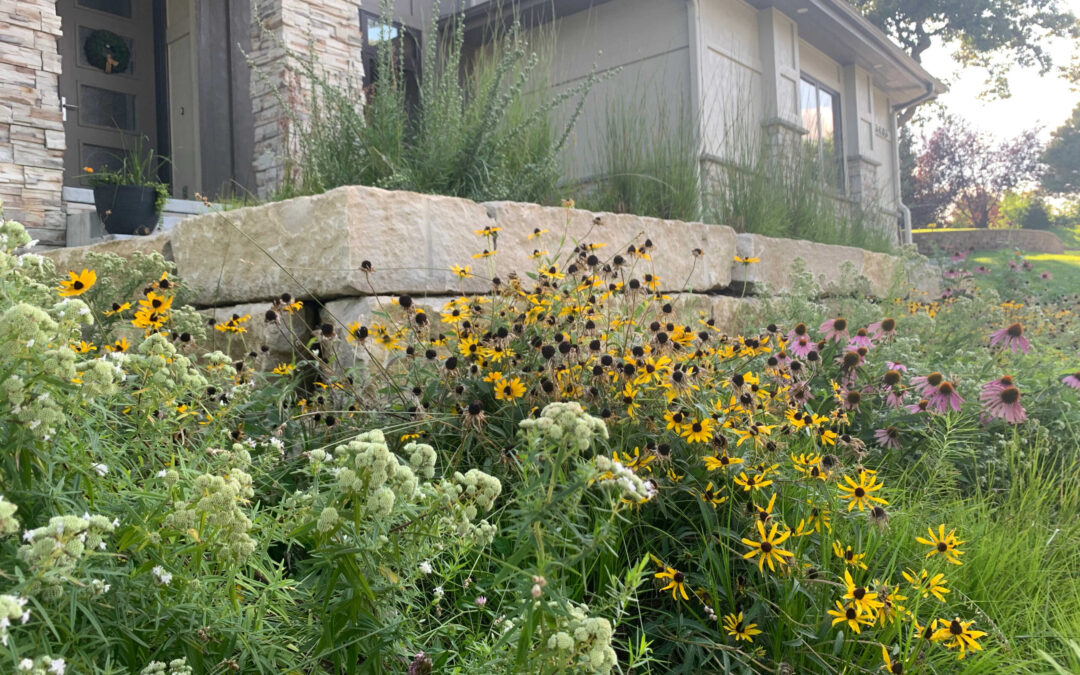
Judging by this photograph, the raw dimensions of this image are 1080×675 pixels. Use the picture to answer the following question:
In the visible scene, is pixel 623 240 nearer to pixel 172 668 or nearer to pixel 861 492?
pixel 861 492

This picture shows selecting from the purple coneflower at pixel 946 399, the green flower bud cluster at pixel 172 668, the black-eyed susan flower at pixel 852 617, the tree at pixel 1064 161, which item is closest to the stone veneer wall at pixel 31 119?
the green flower bud cluster at pixel 172 668

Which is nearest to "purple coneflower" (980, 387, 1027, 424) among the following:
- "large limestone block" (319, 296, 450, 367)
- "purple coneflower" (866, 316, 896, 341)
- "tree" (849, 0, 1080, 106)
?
"purple coneflower" (866, 316, 896, 341)

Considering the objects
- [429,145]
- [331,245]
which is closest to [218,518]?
[331,245]

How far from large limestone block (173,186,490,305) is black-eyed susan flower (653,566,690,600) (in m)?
1.50

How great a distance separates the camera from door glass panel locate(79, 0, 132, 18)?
767 cm

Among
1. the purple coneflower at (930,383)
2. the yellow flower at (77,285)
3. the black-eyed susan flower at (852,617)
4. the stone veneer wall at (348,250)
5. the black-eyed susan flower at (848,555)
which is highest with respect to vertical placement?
the stone veneer wall at (348,250)

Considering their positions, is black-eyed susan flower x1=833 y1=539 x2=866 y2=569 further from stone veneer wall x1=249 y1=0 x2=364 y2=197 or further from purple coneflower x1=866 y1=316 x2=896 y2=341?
stone veneer wall x1=249 y1=0 x2=364 y2=197

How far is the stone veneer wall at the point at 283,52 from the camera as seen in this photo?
654 centimetres

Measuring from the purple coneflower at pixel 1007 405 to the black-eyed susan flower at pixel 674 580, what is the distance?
1430 mm

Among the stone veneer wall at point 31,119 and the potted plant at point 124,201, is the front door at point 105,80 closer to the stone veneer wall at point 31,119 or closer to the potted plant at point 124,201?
the stone veneer wall at point 31,119

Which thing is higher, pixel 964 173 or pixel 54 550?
pixel 964 173

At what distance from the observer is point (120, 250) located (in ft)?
12.5

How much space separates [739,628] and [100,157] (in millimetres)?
7831

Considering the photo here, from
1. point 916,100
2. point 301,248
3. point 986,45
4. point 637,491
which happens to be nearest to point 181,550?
point 637,491
